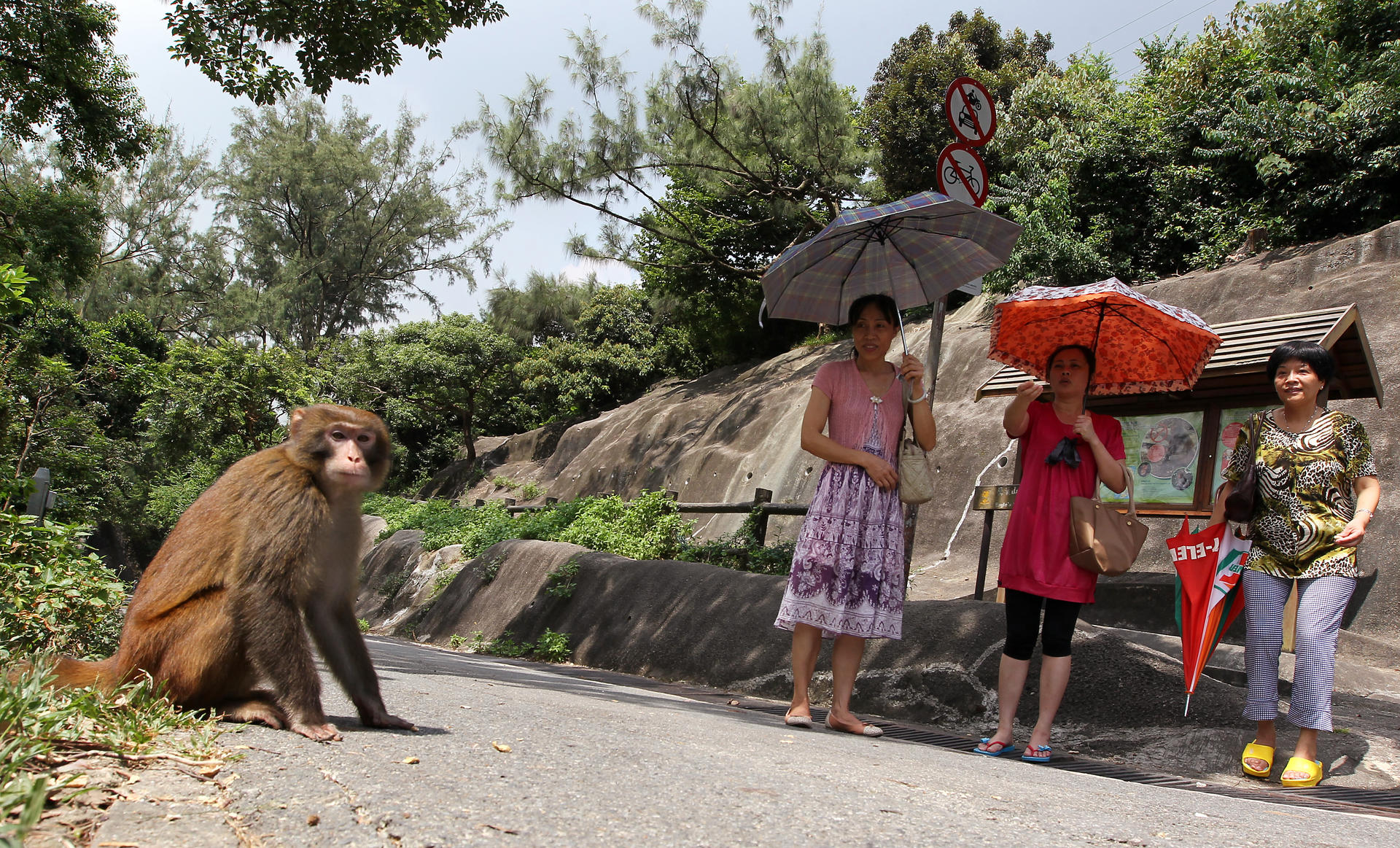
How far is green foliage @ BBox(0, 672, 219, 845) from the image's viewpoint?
1597 mm

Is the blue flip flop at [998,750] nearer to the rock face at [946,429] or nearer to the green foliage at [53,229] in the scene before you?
the rock face at [946,429]

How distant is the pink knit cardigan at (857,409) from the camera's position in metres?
4.31

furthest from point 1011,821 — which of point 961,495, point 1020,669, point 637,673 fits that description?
point 961,495

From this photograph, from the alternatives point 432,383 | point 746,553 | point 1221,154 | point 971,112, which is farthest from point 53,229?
point 1221,154

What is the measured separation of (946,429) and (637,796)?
13.9 metres

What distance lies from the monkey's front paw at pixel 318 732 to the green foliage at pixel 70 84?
1063cm

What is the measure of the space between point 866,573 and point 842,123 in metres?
14.2

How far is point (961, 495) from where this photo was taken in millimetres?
14070

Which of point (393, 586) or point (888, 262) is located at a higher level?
point (888, 262)

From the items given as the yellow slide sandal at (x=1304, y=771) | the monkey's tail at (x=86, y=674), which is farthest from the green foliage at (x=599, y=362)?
the monkey's tail at (x=86, y=674)

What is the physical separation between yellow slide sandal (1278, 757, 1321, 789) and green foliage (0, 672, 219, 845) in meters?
3.84

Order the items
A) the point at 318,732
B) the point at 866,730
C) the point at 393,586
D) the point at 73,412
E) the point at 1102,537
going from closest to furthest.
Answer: the point at 318,732 < the point at 1102,537 < the point at 866,730 < the point at 393,586 < the point at 73,412

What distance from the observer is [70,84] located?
10523 mm

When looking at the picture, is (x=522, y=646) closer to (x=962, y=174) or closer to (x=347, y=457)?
(x=962, y=174)
